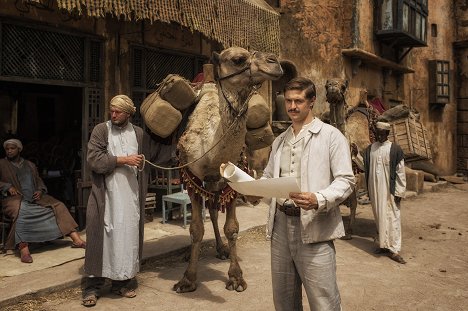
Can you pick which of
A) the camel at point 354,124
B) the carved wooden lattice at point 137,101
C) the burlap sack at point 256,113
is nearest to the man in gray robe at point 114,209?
the burlap sack at point 256,113

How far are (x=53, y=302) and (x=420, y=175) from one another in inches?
451

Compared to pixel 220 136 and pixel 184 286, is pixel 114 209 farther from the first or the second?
pixel 220 136

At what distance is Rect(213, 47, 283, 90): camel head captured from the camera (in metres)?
3.74

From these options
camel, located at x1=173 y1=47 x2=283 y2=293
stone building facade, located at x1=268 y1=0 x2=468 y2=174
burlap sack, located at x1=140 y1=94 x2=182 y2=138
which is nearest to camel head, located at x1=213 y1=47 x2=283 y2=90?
camel, located at x1=173 y1=47 x2=283 y2=293

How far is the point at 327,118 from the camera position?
7438 millimetres

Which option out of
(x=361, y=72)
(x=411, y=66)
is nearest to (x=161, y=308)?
(x=361, y=72)

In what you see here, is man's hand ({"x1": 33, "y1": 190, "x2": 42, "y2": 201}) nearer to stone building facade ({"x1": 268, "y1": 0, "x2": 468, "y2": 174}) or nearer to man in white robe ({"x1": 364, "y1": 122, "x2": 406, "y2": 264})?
man in white robe ({"x1": 364, "y1": 122, "x2": 406, "y2": 264})

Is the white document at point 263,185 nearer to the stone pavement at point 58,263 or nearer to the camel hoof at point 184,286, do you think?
the camel hoof at point 184,286

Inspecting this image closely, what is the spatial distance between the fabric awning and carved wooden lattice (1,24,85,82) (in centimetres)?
57

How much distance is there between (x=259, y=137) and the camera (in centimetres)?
512

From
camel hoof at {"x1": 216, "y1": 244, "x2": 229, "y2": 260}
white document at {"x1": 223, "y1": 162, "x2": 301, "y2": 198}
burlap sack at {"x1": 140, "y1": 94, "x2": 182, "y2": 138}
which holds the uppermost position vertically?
burlap sack at {"x1": 140, "y1": 94, "x2": 182, "y2": 138}

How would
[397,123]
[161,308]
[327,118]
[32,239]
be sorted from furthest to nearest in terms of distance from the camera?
[397,123] < [327,118] < [32,239] < [161,308]

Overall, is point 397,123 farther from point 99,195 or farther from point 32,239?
point 32,239

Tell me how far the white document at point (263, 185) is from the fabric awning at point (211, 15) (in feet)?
12.0
